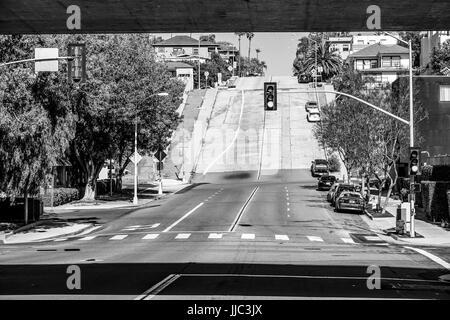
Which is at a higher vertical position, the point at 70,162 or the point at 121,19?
the point at 121,19

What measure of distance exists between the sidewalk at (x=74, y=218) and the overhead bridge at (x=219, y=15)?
17.0m

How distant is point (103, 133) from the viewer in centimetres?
5547

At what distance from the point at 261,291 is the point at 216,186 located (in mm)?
58860

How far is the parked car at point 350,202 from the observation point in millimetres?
48781

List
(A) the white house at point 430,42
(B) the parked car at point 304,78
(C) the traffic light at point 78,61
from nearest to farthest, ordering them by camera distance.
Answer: (C) the traffic light at point 78,61
(A) the white house at point 430,42
(B) the parked car at point 304,78

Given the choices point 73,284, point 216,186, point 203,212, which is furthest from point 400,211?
point 216,186

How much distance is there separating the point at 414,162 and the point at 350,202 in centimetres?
1329

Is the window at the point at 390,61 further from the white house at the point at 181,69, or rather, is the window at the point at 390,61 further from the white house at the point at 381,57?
the white house at the point at 181,69

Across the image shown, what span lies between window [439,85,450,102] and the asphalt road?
16.7m

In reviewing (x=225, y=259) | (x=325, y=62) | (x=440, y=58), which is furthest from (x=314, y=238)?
(x=325, y=62)

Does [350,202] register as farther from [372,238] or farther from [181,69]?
[181,69]

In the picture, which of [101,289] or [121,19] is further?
[121,19]

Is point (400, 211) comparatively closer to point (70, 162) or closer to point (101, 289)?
point (101, 289)

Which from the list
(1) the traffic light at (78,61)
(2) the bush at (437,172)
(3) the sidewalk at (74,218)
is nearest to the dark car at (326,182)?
(3) the sidewalk at (74,218)
